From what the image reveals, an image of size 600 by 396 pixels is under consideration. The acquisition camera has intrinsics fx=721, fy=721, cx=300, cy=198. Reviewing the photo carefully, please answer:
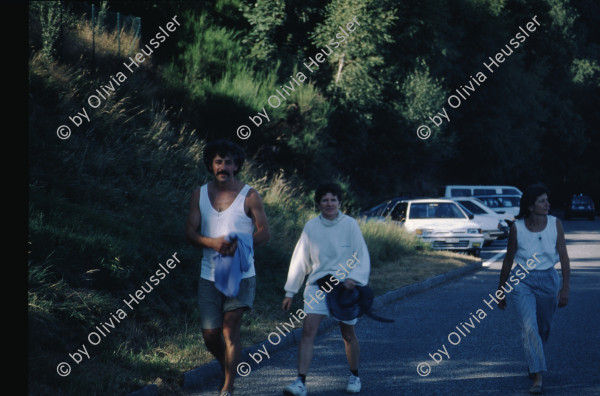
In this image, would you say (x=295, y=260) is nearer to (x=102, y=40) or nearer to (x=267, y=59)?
(x=102, y=40)

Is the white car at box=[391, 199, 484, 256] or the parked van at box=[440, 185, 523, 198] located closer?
the white car at box=[391, 199, 484, 256]

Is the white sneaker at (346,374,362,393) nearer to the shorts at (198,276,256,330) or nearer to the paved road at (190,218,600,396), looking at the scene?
the paved road at (190,218,600,396)

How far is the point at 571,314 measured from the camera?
1055 centimetres

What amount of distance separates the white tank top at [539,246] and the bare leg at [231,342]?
2713mm

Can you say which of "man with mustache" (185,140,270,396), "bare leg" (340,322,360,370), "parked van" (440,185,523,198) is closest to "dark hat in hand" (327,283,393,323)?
"bare leg" (340,322,360,370)

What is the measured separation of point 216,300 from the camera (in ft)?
19.0

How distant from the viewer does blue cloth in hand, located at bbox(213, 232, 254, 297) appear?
5598 millimetres

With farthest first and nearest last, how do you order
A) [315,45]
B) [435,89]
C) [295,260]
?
[435,89]
[315,45]
[295,260]

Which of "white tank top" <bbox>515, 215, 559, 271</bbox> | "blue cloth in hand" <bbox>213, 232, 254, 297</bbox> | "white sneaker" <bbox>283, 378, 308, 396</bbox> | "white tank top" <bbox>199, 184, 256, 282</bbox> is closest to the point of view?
"blue cloth in hand" <bbox>213, 232, 254, 297</bbox>

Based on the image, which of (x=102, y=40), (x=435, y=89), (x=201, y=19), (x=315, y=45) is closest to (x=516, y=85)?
(x=435, y=89)

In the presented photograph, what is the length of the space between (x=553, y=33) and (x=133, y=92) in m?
45.7

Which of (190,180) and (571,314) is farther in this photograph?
(190,180)

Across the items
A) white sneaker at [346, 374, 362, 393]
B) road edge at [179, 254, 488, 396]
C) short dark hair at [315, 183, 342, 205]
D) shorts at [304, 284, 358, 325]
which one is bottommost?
road edge at [179, 254, 488, 396]

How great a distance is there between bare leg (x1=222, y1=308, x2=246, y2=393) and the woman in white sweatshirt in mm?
490
